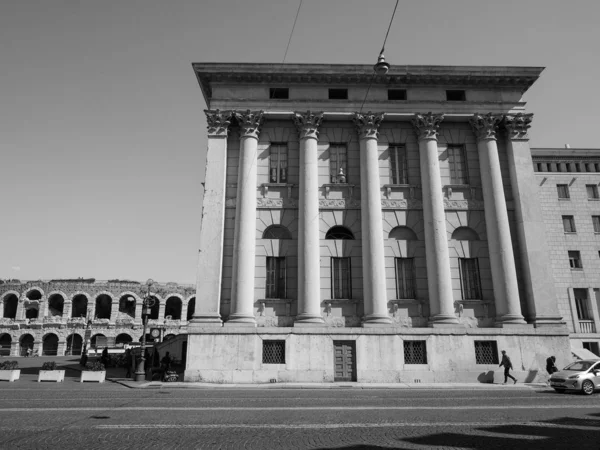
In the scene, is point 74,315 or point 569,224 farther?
point 74,315

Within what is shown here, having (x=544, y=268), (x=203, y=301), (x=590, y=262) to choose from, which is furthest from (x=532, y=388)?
(x=590, y=262)

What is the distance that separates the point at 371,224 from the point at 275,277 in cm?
629

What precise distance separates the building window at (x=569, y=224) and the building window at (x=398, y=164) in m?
23.3

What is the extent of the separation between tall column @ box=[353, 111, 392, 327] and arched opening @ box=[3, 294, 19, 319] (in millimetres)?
70903

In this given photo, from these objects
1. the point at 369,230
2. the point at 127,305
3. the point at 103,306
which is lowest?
the point at 103,306

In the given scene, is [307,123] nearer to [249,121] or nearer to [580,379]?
[249,121]

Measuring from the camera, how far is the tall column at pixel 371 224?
22.4m

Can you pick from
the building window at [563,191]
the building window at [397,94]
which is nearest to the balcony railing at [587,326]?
the building window at [563,191]

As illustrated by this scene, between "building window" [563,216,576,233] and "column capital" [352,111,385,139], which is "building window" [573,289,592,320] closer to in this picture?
"building window" [563,216,576,233]

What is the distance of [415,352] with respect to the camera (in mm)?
22031

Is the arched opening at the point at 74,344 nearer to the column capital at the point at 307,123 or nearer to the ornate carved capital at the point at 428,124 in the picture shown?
the column capital at the point at 307,123

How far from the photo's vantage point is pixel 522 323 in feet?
73.2

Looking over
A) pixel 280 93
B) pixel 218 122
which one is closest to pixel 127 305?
pixel 218 122

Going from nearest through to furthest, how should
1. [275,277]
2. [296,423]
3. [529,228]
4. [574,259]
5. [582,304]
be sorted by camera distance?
[296,423]
[275,277]
[529,228]
[582,304]
[574,259]
